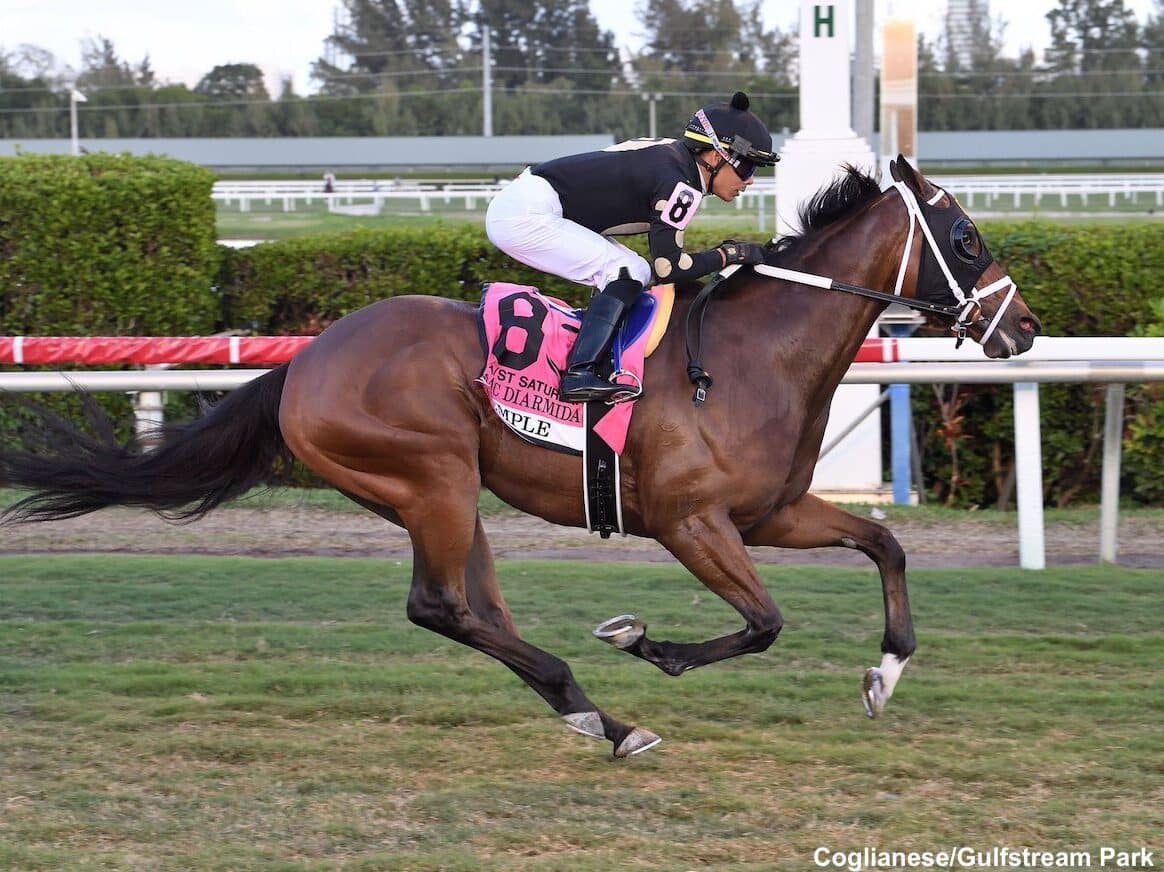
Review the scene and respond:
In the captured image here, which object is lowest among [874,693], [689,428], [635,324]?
[874,693]

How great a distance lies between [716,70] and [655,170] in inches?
1923

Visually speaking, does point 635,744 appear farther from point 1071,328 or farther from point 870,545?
point 1071,328

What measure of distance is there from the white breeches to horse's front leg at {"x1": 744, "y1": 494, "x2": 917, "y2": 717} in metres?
0.88

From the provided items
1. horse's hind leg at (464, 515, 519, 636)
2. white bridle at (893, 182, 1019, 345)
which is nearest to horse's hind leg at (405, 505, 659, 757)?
horse's hind leg at (464, 515, 519, 636)

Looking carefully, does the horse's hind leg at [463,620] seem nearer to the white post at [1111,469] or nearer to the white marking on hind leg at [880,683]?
the white marking on hind leg at [880,683]

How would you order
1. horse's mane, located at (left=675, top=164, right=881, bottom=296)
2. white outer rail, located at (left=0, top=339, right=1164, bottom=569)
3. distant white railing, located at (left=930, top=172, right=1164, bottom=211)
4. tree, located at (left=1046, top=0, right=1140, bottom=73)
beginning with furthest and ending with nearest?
1. tree, located at (left=1046, top=0, right=1140, bottom=73)
2. distant white railing, located at (left=930, top=172, right=1164, bottom=211)
3. white outer rail, located at (left=0, top=339, right=1164, bottom=569)
4. horse's mane, located at (left=675, top=164, right=881, bottom=296)

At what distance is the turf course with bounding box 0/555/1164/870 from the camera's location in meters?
3.65

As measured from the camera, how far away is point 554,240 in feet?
14.5

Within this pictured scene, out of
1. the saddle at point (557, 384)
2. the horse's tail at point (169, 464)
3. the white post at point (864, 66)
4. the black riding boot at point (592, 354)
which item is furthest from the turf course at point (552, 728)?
the white post at point (864, 66)

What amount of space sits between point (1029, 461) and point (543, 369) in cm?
299

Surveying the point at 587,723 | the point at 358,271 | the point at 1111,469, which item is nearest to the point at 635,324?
the point at 587,723

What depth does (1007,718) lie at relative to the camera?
→ 4.54 meters

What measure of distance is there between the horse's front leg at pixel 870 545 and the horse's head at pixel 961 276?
0.68 metres

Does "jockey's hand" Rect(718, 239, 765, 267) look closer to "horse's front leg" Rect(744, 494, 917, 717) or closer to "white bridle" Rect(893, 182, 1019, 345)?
"white bridle" Rect(893, 182, 1019, 345)
